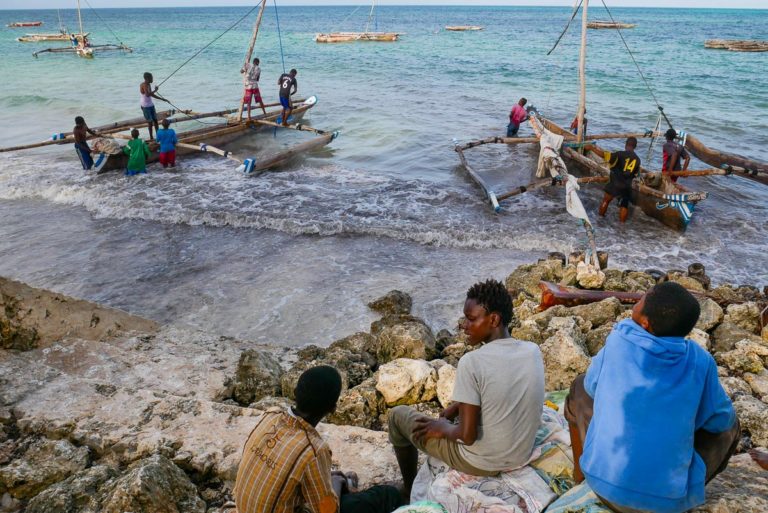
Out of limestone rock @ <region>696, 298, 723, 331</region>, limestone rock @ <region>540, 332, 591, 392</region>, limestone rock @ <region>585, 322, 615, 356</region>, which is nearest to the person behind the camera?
limestone rock @ <region>540, 332, 591, 392</region>

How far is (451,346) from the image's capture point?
15.8ft

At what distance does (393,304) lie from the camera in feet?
20.9

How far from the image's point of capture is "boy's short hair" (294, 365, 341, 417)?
2.24 m

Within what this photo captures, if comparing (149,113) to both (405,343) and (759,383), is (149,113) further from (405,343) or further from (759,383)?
(759,383)

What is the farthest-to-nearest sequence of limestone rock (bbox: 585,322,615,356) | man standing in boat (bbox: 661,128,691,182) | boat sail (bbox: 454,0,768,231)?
man standing in boat (bbox: 661,128,691,182) → boat sail (bbox: 454,0,768,231) → limestone rock (bbox: 585,322,615,356)

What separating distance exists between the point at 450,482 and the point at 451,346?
88.0 inches

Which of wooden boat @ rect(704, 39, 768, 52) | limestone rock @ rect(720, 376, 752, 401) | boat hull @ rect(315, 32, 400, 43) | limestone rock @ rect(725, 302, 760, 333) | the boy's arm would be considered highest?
boat hull @ rect(315, 32, 400, 43)

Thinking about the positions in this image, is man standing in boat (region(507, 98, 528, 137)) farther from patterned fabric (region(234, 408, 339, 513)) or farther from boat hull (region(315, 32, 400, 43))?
boat hull (region(315, 32, 400, 43))

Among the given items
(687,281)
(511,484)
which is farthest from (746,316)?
(511,484)

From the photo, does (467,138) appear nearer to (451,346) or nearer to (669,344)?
(451,346)

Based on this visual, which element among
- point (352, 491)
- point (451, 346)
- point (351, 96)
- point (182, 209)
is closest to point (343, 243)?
point (182, 209)

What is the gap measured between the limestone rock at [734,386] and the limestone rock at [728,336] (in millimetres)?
657

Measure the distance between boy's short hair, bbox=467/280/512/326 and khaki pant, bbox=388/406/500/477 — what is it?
26.7 inches

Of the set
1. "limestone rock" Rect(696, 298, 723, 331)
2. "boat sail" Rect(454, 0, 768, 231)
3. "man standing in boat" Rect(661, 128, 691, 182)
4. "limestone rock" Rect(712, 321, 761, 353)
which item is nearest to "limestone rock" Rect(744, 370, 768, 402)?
"limestone rock" Rect(712, 321, 761, 353)
